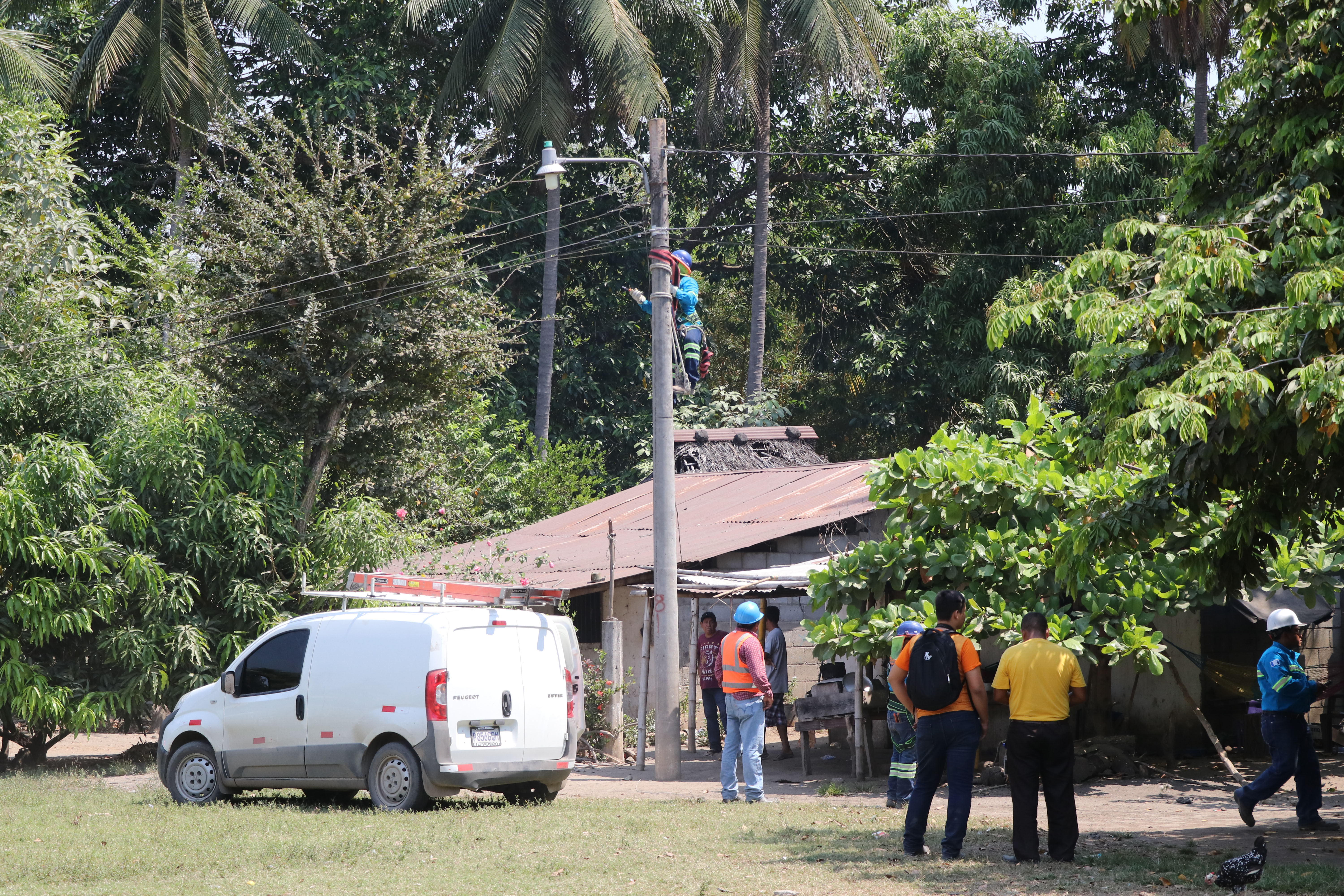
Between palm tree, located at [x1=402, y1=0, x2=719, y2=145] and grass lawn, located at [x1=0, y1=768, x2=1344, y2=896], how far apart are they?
17.6 metres

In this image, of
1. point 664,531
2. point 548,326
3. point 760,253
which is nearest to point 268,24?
point 548,326

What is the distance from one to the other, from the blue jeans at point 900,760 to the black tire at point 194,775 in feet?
20.0

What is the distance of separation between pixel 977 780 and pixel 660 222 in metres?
6.91

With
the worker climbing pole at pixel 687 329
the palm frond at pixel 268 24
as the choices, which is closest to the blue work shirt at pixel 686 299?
the worker climbing pole at pixel 687 329

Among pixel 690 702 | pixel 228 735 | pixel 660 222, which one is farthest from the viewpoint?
pixel 690 702

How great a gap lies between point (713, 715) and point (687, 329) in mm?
4759

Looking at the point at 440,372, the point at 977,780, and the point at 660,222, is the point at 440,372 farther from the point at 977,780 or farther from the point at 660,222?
the point at 977,780

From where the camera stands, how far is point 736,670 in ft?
38.8

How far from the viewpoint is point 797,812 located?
11.3m

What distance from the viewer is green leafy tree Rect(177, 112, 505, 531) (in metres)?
16.5

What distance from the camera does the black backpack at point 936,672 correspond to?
846 centimetres

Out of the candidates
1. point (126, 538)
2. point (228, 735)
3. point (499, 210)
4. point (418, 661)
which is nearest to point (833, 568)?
point (418, 661)

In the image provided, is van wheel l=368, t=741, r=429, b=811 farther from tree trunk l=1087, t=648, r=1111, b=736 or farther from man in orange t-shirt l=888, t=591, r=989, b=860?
tree trunk l=1087, t=648, r=1111, b=736

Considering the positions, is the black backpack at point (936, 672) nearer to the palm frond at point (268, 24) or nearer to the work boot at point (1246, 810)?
the work boot at point (1246, 810)
